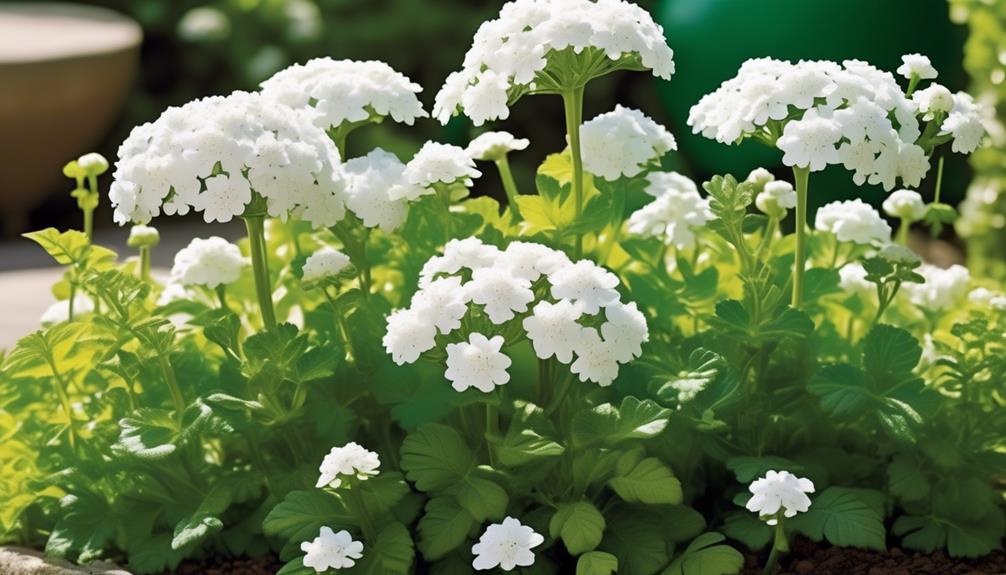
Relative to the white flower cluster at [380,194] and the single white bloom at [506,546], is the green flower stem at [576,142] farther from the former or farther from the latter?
the single white bloom at [506,546]

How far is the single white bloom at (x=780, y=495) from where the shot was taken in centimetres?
171

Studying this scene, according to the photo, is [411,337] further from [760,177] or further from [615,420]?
[760,177]

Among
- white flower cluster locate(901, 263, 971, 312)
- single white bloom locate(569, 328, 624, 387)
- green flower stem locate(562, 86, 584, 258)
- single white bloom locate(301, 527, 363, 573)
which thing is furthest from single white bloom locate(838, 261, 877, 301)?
single white bloom locate(301, 527, 363, 573)

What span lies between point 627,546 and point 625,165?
523 millimetres

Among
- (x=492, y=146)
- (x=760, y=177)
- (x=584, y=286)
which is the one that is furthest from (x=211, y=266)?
(x=760, y=177)

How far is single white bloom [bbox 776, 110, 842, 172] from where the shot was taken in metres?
1.78

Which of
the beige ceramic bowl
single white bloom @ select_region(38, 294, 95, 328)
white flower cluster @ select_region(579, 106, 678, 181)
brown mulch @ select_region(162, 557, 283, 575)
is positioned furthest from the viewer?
the beige ceramic bowl

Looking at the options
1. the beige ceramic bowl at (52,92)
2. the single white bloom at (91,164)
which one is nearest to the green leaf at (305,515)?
the single white bloom at (91,164)

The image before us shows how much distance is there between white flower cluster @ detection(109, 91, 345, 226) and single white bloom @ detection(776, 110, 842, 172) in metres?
0.55

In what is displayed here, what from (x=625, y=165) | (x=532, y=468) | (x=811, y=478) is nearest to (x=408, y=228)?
(x=625, y=165)

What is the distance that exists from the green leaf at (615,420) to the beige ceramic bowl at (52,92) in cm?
292

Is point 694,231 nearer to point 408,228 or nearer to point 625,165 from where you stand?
point 625,165

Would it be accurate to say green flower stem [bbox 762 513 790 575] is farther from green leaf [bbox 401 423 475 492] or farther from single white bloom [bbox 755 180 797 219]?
single white bloom [bbox 755 180 797 219]

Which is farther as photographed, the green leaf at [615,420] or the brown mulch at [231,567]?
the brown mulch at [231,567]
